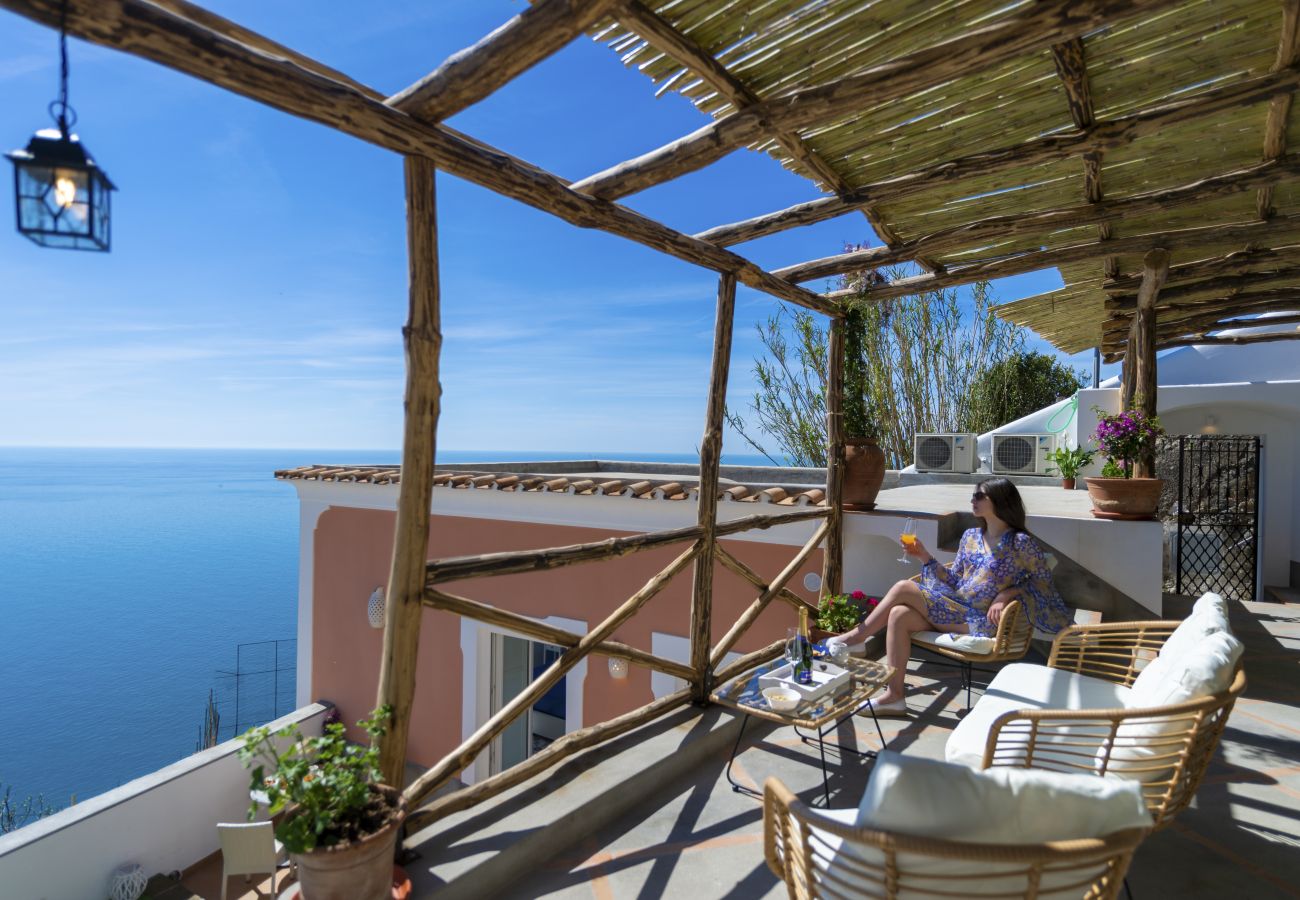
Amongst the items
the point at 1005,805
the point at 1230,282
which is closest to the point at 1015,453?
the point at 1230,282

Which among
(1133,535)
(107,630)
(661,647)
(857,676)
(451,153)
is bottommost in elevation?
(107,630)

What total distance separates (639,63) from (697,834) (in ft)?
9.05

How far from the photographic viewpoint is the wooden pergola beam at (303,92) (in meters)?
1.40

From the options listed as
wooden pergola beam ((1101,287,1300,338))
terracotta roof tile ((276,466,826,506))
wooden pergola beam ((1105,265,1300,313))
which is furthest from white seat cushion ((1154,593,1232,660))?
wooden pergola beam ((1101,287,1300,338))

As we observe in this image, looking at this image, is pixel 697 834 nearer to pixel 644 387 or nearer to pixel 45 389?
pixel 644 387

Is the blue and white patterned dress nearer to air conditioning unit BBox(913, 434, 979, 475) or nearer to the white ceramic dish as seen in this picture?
the white ceramic dish

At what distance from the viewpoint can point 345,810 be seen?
1.82 meters

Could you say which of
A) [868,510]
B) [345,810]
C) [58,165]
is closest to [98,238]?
[58,165]

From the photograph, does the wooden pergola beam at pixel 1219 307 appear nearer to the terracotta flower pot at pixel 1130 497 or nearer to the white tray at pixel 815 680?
the terracotta flower pot at pixel 1130 497

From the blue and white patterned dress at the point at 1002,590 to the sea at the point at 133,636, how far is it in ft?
17.5

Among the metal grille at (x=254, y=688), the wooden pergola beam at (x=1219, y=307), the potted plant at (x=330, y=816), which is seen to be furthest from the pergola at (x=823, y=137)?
the metal grille at (x=254, y=688)

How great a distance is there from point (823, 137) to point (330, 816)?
2.99 m

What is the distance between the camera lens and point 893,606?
3725 millimetres

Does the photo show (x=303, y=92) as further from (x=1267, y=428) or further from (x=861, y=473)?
(x=1267, y=428)
